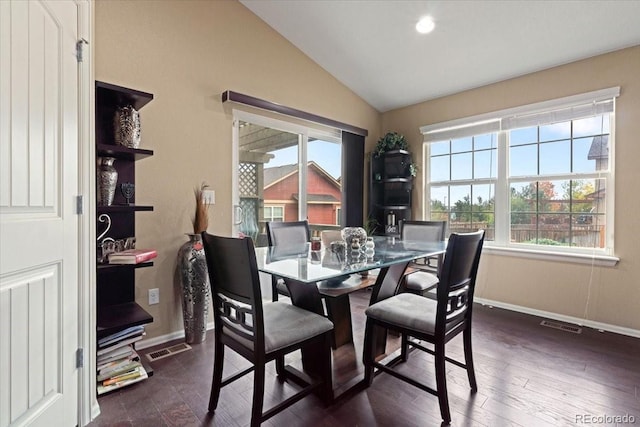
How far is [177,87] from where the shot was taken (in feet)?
8.61

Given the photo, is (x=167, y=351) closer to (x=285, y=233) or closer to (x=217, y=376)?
(x=217, y=376)

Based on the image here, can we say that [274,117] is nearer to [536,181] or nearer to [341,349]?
[341,349]

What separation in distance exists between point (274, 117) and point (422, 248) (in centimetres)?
199

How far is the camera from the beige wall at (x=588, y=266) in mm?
2773

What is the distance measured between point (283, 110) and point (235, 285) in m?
2.28

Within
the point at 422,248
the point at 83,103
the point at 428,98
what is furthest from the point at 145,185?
the point at 428,98

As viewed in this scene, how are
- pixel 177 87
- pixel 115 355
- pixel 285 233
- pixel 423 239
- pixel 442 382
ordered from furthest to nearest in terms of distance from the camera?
pixel 423 239 < pixel 285 233 < pixel 177 87 < pixel 115 355 < pixel 442 382

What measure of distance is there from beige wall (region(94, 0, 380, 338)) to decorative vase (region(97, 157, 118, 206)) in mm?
308

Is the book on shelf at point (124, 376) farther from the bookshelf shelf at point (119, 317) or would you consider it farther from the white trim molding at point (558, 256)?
the white trim molding at point (558, 256)

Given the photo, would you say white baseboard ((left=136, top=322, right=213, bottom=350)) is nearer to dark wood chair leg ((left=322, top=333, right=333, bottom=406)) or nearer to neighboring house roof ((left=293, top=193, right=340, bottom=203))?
dark wood chair leg ((left=322, top=333, right=333, bottom=406))

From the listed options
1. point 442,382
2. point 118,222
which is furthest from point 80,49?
point 442,382

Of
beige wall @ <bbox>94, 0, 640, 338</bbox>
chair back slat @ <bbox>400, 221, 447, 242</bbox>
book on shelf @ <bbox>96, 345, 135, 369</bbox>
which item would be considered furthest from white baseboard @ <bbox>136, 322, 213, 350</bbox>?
chair back slat @ <bbox>400, 221, 447, 242</bbox>

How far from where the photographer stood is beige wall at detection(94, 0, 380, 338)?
238 centimetres

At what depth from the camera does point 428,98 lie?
159 inches
